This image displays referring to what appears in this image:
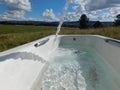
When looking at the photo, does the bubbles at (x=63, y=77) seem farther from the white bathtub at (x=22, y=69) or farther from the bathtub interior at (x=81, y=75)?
the white bathtub at (x=22, y=69)

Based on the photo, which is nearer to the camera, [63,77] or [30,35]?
[63,77]

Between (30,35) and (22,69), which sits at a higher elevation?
(22,69)

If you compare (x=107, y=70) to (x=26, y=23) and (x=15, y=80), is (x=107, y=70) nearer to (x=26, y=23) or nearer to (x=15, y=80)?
(x=15, y=80)

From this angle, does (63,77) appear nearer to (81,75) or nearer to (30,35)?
(81,75)

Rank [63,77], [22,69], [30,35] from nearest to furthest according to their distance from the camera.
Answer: [22,69]
[63,77]
[30,35]

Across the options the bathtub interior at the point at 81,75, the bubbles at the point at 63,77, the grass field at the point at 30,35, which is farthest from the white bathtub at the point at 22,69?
the grass field at the point at 30,35

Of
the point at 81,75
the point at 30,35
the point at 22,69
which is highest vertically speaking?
the point at 22,69

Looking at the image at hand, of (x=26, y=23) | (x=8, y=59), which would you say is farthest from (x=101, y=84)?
(x=26, y=23)

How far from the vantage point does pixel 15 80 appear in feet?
4.67

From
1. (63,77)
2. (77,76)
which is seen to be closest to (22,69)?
(63,77)

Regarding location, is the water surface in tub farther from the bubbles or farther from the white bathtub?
the white bathtub

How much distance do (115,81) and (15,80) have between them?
1199mm

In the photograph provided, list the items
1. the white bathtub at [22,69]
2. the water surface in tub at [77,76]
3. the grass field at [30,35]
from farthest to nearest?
the grass field at [30,35] < the water surface in tub at [77,76] < the white bathtub at [22,69]

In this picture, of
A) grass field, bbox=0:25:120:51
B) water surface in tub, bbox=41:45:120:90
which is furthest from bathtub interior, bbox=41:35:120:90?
grass field, bbox=0:25:120:51
